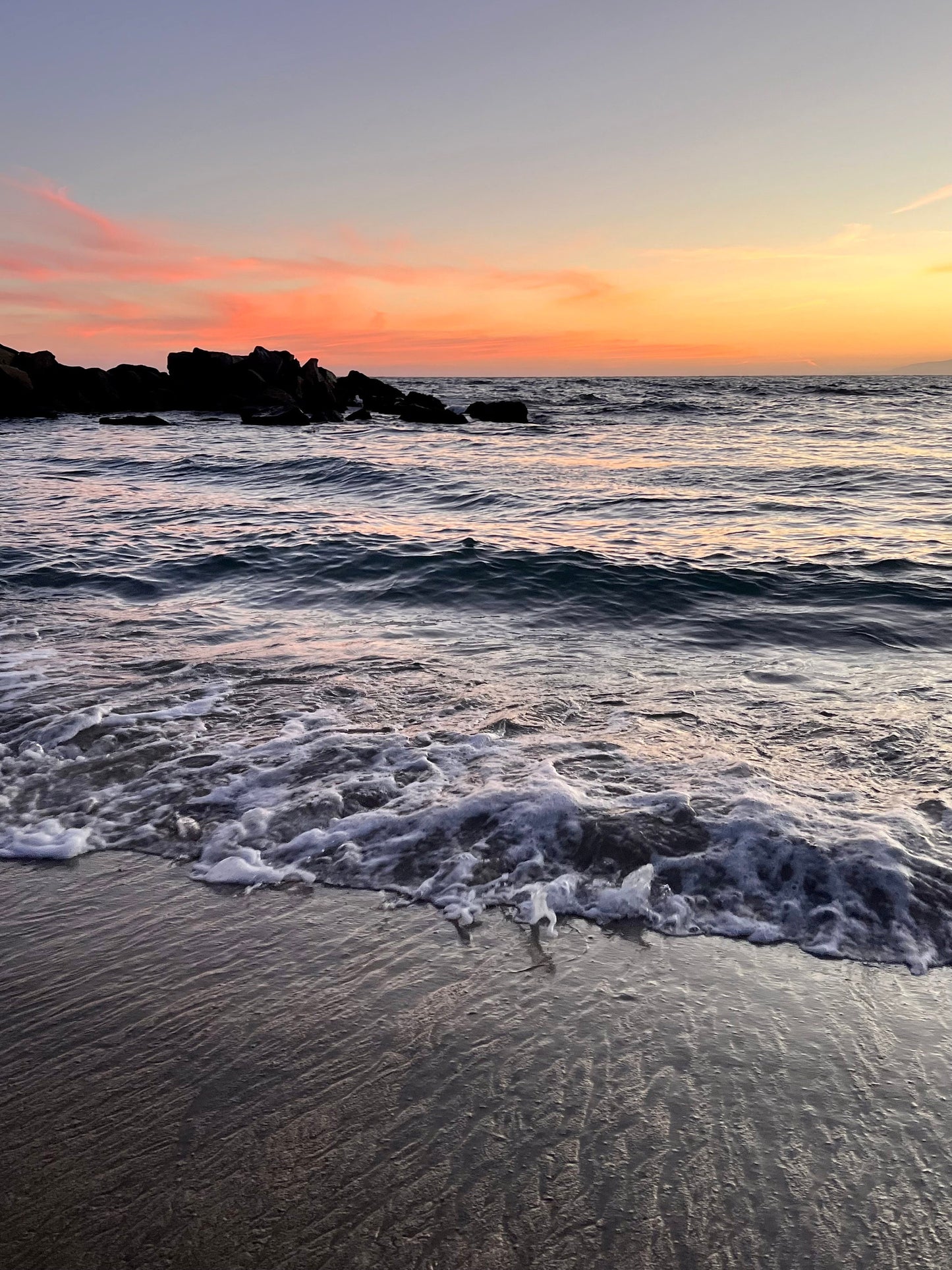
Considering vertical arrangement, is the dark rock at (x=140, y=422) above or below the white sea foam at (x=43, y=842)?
above

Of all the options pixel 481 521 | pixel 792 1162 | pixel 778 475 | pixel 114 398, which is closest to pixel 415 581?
pixel 481 521

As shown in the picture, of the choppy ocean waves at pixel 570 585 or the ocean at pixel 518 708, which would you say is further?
the choppy ocean waves at pixel 570 585

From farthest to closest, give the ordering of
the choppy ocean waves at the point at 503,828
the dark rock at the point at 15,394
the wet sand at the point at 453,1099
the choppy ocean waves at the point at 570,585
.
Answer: the dark rock at the point at 15,394, the choppy ocean waves at the point at 570,585, the choppy ocean waves at the point at 503,828, the wet sand at the point at 453,1099

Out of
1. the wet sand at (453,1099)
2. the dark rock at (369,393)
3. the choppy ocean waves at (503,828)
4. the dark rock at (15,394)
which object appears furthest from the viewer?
the dark rock at (369,393)

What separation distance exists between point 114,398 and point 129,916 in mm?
43921

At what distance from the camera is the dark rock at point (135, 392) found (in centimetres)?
4228

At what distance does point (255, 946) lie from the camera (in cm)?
294

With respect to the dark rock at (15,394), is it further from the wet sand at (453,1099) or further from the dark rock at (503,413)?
the wet sand at (453,1099)

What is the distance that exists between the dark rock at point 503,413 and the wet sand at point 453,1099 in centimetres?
3369

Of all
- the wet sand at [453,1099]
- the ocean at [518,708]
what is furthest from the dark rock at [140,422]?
the wet sand at [453,1099]

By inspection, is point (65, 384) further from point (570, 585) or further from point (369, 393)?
point (570, 585)

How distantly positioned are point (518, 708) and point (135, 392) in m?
43.0

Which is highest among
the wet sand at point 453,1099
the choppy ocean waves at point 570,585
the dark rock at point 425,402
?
the dark rock at point 425,402

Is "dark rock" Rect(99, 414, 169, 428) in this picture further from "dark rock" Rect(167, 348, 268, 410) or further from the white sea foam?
the white sea foam
